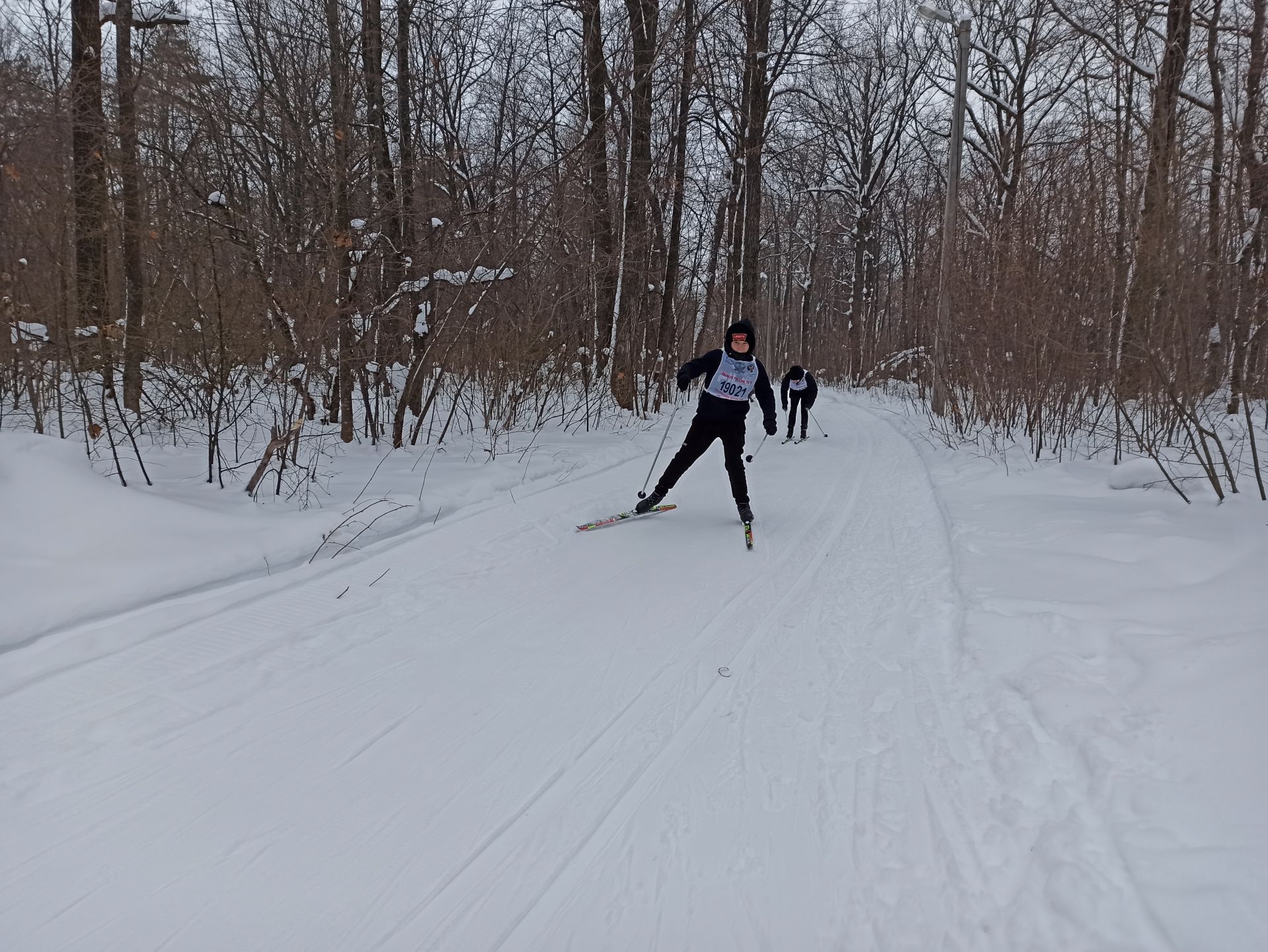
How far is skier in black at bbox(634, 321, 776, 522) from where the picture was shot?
21.7ft

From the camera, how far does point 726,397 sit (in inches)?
263

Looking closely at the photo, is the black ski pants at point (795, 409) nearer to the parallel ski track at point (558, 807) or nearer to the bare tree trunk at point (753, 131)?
the bare tree trunk at point (753, 131)

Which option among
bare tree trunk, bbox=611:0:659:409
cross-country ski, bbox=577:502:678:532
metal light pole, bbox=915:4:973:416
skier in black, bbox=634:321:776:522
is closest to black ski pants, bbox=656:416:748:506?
skier in black, bbox=634:321:776:522

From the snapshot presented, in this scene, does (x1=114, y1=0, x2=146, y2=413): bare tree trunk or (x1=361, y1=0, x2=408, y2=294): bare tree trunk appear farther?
(x1=361, y1=0, x2=408, y2=294): bare tree trunk

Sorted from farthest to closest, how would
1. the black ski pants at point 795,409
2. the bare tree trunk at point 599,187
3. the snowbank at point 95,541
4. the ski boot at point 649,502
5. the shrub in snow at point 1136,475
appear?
the black ski pants at point 795,409 < the bare tree trunk at point 599,187 < the ski boot at point 649,502 < the shrub in snow at point 1136,475 < the snowbank at point 95,541

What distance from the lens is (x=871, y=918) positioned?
6.71 feet

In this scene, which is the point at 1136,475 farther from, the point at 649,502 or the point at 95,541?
the point at 95,541

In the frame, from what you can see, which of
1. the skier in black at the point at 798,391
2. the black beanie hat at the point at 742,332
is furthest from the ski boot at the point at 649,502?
the skier in black at the point at 798,391

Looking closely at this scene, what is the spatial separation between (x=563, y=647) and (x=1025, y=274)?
31.0 ft

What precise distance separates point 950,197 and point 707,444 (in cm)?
1088

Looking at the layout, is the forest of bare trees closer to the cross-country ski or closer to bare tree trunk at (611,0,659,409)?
bare tree trunk at (611,0,659,409)

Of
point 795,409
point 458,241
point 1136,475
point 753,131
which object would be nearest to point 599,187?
point 458,241

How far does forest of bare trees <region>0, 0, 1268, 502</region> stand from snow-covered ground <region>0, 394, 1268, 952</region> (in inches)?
73.9

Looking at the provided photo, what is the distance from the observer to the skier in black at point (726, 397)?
6.62m
